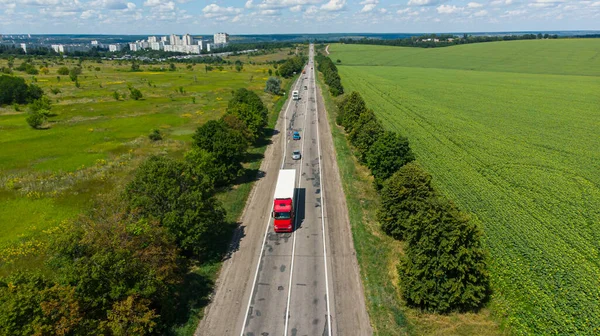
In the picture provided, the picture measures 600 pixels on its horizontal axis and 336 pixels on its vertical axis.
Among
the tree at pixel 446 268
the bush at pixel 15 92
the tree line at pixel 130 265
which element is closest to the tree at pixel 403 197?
the tree at pixel 446 268

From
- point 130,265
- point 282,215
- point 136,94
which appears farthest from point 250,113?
point 136,94

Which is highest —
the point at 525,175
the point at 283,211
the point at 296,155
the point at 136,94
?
the point at 136,94

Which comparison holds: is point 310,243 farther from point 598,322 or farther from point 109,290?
point 598,322

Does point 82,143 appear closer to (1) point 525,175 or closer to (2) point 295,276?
(2) point 295,276

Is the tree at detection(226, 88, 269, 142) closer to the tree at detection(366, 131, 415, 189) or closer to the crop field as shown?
the crop field

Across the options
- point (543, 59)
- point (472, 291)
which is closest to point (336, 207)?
point (472, 291)

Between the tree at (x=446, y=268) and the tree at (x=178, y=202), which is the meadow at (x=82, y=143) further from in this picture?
the tree at (x=446, y=268)
